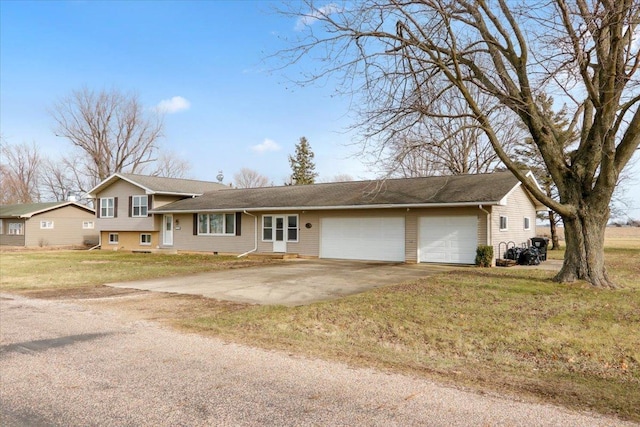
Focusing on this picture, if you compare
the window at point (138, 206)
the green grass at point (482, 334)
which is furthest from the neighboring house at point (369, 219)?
the green grass at point (482, 334)

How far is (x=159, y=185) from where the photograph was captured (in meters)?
25.2

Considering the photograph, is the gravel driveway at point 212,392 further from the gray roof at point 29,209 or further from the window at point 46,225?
the window at point 46,225

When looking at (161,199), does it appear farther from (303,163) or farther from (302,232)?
(303,163)

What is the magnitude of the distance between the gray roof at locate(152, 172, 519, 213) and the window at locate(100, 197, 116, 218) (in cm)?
500

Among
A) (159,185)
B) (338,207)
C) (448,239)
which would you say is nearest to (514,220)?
(448,239)

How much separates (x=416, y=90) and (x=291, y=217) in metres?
10.9

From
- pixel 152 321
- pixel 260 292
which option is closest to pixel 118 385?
pixel 152 321

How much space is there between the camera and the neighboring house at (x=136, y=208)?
24.5m

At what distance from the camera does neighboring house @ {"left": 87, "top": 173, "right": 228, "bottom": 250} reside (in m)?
24.5

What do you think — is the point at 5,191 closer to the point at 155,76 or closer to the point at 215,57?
the point at 155,76

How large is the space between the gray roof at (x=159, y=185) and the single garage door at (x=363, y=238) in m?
10.5

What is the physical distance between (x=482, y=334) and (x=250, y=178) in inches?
2400

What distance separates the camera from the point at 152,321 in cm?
679

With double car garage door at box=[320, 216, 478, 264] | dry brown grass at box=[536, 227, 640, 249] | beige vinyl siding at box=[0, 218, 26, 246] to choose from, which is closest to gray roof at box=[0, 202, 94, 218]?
beige vinyl siding at box=[0, 218, 26, 246]
